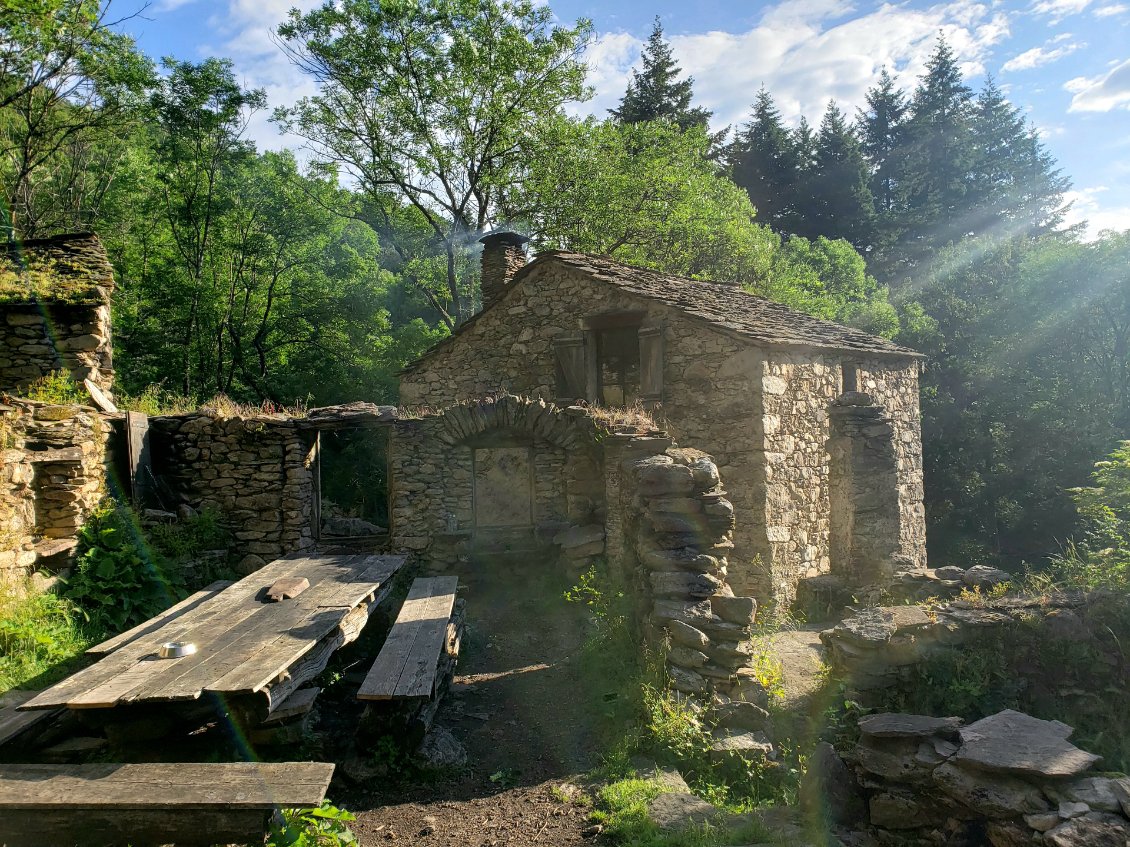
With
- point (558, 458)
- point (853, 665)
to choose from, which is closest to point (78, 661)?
point (558, 458)

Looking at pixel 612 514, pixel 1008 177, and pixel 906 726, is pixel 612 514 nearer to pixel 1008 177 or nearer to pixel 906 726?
pixel 906 726

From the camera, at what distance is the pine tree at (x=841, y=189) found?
34.9m

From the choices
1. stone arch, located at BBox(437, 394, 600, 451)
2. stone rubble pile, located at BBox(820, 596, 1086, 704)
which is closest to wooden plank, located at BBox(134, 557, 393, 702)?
stone arch, located at BBox(437, 394, 600, 451)

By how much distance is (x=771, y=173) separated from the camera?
36188 mm

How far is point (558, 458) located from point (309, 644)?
228 inches

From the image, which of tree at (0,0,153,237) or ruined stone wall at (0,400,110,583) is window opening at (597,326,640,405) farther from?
tree at (0,0,153,237)

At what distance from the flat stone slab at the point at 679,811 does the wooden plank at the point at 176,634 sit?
331 centimetres

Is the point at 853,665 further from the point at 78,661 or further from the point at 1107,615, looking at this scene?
the point at 78,661

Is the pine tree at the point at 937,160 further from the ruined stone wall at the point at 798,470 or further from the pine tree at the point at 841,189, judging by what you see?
the ruined stone wall at the point at 798,470

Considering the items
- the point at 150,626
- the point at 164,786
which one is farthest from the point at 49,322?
the point at 164,786

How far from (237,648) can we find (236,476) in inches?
233

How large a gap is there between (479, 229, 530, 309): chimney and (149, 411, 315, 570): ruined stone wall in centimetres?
627

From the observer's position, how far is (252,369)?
2106cm

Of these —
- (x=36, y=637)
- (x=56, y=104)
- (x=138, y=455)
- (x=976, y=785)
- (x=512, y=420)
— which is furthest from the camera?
(x=56, y=104)
